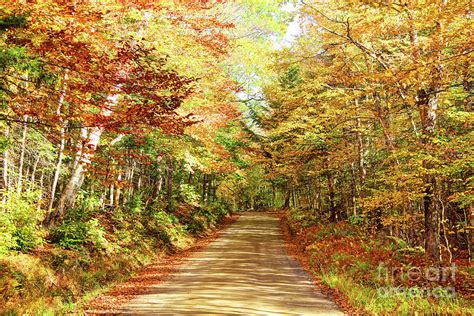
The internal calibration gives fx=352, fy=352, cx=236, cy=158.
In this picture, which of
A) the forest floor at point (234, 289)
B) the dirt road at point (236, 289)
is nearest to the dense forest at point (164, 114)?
the forest floor at point (234, 289)

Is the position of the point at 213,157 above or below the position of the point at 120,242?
above

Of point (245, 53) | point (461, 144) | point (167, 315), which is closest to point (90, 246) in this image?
point (167, 315)

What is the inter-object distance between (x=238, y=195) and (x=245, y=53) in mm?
37560

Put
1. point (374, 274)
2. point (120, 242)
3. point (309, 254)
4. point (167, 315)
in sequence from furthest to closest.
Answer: point (309, 254), point (120, 242), point (374, 274), point (167, 315)

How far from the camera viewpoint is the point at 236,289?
29.7ft

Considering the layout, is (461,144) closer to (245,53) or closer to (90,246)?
(90,246)

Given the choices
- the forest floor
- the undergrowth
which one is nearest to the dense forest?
the undergrowth

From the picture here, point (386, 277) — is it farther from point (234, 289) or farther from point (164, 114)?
point (164, 114)

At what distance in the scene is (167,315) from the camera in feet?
23.4

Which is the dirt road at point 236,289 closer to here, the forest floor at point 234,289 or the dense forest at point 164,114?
the forest floor at point 234,289

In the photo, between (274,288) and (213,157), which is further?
(213,157)

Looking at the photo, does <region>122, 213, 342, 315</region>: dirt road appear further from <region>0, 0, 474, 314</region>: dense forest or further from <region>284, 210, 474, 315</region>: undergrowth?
<region>0, 0, 474, 314</region>: dense forest

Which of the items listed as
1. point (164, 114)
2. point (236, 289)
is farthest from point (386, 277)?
point (164, 114)

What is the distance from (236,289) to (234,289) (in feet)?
0.17
